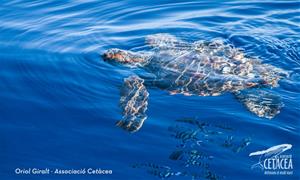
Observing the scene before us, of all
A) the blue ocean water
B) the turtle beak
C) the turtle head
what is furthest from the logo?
the turtle beak

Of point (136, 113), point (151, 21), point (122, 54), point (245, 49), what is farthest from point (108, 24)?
point (136, 113)

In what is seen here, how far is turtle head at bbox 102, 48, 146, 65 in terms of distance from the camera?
6344mm

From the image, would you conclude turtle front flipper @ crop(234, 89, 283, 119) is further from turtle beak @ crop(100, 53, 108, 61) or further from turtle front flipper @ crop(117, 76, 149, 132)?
turtle beak @ crop(100, 53, 108, 61)

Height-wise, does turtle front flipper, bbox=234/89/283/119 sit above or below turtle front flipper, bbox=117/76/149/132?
below

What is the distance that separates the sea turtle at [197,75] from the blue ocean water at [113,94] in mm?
133

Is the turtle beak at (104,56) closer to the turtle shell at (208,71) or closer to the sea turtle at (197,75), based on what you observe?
the sea turtle at (197,75)

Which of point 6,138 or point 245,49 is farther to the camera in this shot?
point 245,49

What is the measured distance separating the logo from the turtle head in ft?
7.81

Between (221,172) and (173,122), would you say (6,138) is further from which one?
(221,172)

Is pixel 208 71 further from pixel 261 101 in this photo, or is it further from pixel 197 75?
pixel 261 101

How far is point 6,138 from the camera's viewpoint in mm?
5168

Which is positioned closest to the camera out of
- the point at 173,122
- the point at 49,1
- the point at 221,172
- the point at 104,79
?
the point at 221,172

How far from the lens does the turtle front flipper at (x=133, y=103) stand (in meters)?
5.27

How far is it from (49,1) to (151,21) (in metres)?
2.38
